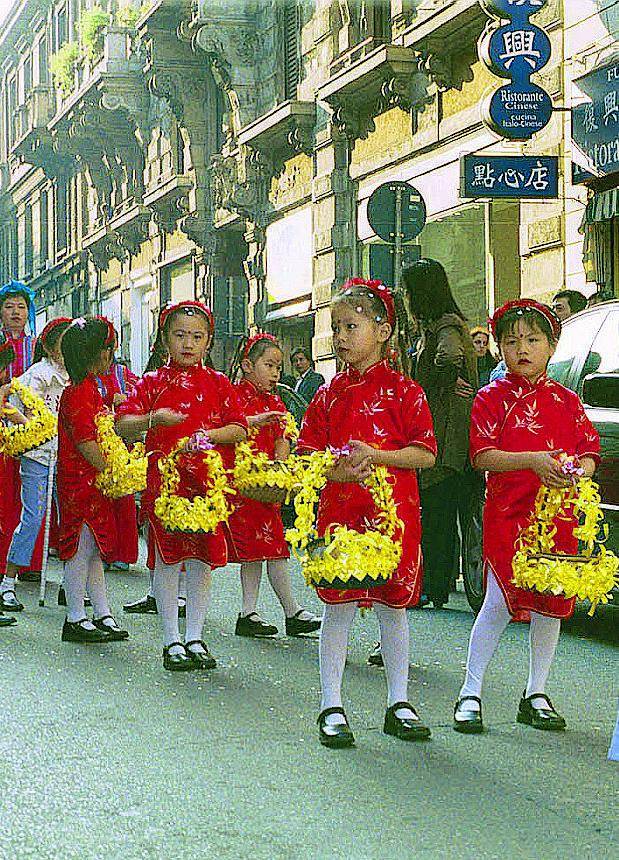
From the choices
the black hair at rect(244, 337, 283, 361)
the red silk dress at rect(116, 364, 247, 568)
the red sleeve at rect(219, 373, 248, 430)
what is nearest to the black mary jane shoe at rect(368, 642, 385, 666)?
the red silk dress at rect(116, 364, 247, 568)

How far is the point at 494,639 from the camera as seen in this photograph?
602cm

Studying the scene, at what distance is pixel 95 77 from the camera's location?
115ft

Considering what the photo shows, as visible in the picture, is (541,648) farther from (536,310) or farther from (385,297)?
(385,297)

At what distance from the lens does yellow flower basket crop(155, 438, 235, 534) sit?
7305 mm

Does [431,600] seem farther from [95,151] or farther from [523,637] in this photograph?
[95,151]

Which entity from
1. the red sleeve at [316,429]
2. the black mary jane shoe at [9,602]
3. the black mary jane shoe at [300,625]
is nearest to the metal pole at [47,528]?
the black mary jane shoe at [9,602]

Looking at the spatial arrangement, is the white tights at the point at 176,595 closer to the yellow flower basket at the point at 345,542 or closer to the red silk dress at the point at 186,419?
the red silk dress at the point at 186,419

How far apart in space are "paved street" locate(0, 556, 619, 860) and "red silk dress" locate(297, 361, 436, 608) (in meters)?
0.56

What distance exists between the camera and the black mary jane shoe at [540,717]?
5.99 meters

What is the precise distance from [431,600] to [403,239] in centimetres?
578

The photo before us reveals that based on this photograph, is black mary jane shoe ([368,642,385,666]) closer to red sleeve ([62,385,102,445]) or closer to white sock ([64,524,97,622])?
white sock ([64,524,97,622])

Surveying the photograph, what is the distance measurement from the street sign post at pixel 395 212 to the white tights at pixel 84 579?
682 cm

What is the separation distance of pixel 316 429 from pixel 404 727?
1.16m

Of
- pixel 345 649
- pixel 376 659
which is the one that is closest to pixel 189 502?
pixel 376 659
